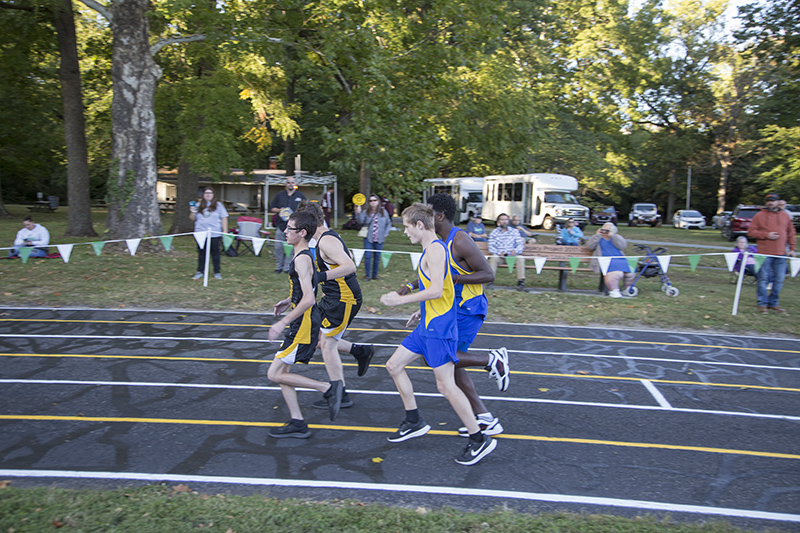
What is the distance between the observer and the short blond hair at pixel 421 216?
4516mm

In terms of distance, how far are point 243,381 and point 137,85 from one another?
35.6 feet

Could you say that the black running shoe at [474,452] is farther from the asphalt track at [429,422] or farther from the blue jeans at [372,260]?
the blue jeans at [372,260]

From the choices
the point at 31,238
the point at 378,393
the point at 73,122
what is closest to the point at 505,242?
the point at 378,393

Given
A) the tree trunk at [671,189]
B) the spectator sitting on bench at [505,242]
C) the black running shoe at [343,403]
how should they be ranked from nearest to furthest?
→ 1. the black running shoe at [343,403]
2. the spectator sitting on bench at [505,242]
3. the tree trunk at [671,189]

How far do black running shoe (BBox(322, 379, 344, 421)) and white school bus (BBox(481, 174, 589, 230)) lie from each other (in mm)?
27460

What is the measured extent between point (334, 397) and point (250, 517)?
1.55m

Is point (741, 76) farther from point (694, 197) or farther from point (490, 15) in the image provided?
point (490, 15)

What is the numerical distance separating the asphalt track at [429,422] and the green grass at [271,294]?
184 cm

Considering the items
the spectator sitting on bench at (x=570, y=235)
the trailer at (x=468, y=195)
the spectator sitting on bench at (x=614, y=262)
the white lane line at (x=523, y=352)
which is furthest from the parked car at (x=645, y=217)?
the white lane line at (x=523, y=352)

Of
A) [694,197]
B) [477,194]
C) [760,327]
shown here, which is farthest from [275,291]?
Result: [694,197]

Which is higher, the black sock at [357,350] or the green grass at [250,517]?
the black sock at [357,350]

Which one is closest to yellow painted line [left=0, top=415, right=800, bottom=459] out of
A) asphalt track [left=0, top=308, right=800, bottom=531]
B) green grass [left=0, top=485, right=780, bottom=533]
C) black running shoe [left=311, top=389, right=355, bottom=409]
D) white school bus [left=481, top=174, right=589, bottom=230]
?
asphalt track [left=0, top=308, right=800, bottom=531]

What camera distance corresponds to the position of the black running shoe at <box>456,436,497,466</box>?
4.39 m

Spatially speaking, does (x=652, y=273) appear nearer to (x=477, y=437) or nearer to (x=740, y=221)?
(x=477, y=437)
